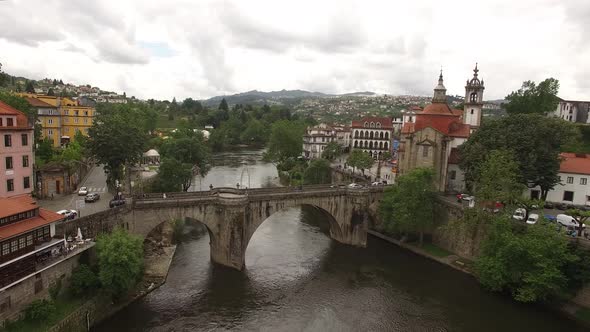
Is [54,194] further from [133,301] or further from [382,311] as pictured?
[382,311]

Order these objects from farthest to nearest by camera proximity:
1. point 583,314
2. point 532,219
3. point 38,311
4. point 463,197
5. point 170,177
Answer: point 170,177 → point 463,197 → point 532,219 → point 583,314 → point 38,311

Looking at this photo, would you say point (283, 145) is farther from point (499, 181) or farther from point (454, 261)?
point (499, 181)

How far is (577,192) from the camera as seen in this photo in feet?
183

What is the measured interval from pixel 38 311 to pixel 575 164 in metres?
64.4

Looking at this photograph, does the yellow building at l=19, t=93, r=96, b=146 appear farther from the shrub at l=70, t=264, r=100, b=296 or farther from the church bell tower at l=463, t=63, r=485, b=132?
the church bell tower at l=463, t=63, r=485, b=132

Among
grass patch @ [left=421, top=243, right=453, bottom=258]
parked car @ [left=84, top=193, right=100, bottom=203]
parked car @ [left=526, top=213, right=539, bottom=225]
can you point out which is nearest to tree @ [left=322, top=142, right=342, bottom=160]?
grass patch @ [left=421, top=243, right=453, bottom=258]

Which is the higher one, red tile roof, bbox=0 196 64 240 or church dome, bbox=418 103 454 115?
church dome, bbox=418 103 454 115

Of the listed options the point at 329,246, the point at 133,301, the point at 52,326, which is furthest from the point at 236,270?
the point at 52,326

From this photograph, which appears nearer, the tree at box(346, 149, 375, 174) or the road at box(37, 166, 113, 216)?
the road at box(37, 166, 113, 216)

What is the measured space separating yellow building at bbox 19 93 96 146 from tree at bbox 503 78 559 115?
8728 cm

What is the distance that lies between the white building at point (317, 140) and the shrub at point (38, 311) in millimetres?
89835

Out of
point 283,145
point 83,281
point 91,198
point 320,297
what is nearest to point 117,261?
point 83,281

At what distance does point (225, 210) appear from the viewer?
46.1 m

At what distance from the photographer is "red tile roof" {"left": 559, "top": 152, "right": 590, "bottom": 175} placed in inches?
2185
